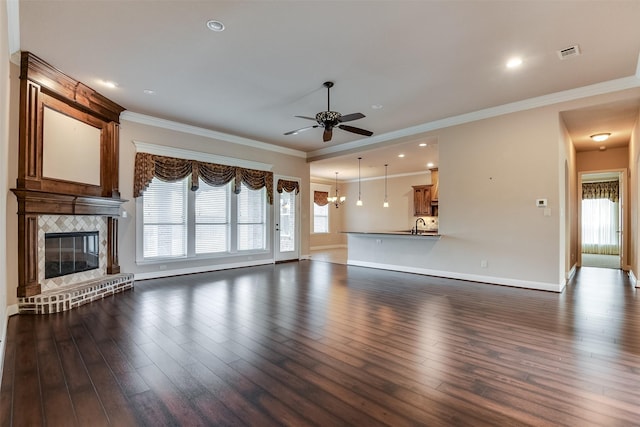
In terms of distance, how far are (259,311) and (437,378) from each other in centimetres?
229

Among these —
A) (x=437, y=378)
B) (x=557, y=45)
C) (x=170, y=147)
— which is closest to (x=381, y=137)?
(x=557, y=45)

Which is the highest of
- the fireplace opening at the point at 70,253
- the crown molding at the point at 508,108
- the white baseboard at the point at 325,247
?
the crown molding at the point at 508,108

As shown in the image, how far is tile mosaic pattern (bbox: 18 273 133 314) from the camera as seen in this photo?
150 inches

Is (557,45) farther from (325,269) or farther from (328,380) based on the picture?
(325,269)

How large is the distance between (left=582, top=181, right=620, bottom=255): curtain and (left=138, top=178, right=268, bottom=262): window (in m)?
11.5

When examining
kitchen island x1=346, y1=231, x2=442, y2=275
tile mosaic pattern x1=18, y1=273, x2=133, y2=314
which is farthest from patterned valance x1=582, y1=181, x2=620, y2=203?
tile mosaic pattern x1=18, y1=273, x2=133, y2=314

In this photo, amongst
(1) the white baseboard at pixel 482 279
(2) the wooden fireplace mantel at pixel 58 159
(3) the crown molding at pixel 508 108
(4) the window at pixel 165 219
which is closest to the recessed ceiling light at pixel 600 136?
(3) the crown molding at pixel 508 108

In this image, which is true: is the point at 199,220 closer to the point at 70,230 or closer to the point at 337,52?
the point at 70,230

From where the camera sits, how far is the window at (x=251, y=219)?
7520mm

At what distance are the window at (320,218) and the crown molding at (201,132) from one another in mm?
4030

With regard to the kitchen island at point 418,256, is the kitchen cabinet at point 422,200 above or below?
above

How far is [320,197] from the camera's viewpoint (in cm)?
1260

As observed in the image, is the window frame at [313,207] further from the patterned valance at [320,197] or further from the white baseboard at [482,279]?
the white baseboard at [482,279]

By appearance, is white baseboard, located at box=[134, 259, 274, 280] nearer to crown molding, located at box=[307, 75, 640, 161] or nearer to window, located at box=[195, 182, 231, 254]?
window, located at box=[195, 182, 231, 254]
